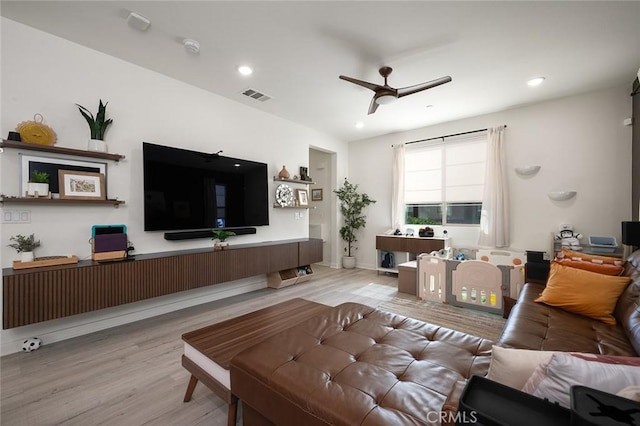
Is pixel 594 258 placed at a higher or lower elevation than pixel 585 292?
higher

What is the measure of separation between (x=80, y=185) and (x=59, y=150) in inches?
13.2

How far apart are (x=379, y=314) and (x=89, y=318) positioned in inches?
111

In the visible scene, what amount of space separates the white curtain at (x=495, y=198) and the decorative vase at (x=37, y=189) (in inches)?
212

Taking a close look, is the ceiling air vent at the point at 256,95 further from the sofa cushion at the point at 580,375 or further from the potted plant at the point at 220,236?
the sofa cushion at the point at 580,375

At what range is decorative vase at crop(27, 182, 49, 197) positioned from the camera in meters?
2.17

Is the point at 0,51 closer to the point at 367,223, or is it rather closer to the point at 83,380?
the point at 83,380

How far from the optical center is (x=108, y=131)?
2705 millimetres

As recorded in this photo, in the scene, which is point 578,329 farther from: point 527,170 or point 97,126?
point 97,126

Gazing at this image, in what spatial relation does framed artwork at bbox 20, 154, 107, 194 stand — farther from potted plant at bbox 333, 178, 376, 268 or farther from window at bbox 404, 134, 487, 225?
window at bbox 404, 134, 487, 225

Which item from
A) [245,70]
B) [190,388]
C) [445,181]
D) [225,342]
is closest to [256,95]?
[245,70]

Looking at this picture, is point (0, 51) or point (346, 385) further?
point (0, 51)

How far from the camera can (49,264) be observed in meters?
2.20

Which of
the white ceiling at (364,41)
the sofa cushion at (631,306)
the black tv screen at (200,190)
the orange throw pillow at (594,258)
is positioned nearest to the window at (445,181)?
the white ceiling at (364,41)

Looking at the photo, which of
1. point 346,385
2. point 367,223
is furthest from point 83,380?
point 367,223
